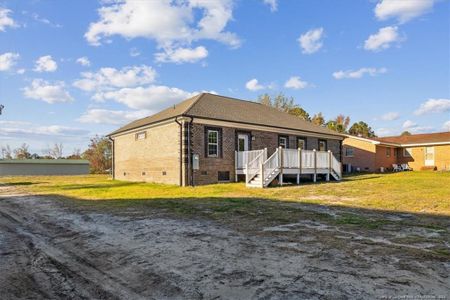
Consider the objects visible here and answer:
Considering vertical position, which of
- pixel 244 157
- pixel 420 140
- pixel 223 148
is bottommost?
pixel 244 157

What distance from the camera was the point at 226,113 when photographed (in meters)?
20.2

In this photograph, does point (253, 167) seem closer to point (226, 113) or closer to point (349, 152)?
point (226, 113)

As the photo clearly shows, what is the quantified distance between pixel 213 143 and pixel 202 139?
0.81 metres

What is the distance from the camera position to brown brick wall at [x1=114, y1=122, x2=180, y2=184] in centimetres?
1808

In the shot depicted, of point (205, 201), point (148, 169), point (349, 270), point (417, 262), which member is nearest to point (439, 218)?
point (417, 262)

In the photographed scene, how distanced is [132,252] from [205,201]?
5.97 meters

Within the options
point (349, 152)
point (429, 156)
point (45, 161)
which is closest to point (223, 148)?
point (349, 152)

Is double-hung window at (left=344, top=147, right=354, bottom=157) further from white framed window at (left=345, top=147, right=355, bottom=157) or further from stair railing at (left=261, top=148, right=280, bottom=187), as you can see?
stair railing at (left=261, top=148, right=280, bottom=187)

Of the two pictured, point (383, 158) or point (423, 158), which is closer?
point (383, 158)

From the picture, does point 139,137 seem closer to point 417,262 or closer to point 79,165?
point 417,262

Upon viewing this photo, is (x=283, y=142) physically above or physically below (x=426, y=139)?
below

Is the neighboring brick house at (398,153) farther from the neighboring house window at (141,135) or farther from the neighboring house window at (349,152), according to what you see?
the neighboring house window at (141,135)

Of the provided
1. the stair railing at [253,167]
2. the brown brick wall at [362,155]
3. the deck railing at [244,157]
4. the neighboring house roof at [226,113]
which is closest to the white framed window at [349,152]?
the brown brick wall at [362,155]

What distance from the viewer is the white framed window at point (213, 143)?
60.6ft
